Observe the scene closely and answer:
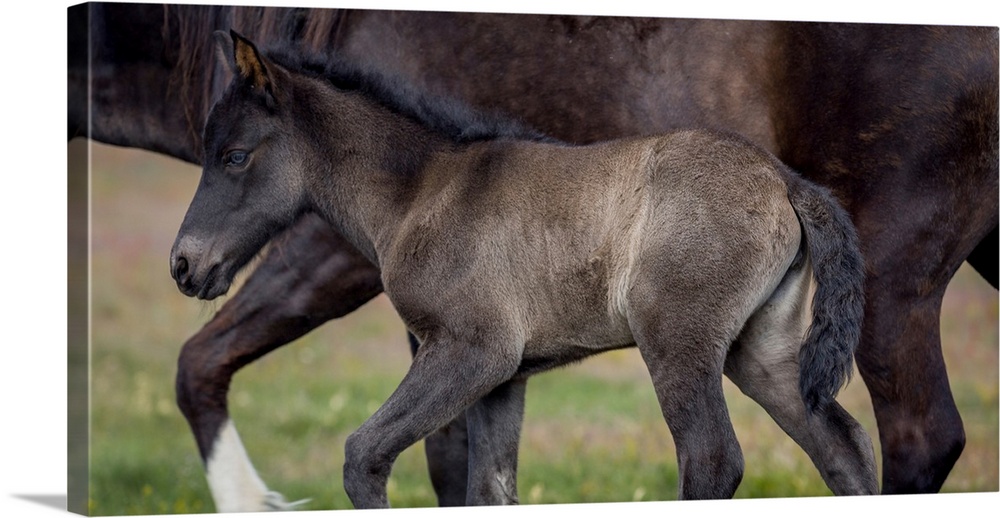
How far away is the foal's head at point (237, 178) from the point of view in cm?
493

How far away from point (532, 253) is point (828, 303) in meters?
1.01

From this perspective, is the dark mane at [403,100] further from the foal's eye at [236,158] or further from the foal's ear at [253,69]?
the foal's eye at [236,158]

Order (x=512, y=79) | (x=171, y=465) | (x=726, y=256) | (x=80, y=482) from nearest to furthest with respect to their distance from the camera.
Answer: (x=726, y=256) < (x=80, y=482) < (x=512, y=79) < (x=171, y=465)

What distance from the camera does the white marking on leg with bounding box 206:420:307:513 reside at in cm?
567

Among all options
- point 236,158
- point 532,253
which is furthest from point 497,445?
point 236,158

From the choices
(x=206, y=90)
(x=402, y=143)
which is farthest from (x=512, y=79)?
(x=206, y=90)

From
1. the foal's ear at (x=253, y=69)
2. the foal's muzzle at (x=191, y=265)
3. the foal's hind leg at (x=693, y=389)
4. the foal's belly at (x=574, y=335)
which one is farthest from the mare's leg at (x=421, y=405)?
the foal's ear at (x=253, y=69)

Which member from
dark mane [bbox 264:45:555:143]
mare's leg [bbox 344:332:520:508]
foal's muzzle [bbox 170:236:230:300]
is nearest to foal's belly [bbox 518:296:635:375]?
mare's leg [bbox 344:332:520:508]

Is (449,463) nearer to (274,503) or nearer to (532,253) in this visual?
(274,503)

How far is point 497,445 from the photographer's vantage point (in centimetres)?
506

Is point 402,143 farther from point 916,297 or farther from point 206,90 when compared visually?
point 916,297

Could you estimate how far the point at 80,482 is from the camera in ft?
16.1

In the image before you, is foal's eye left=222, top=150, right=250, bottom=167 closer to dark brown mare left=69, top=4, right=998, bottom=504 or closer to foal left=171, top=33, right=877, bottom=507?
foal left=171, top=33, right=877, bottom=507

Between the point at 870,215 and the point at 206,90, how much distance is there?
282 cm
